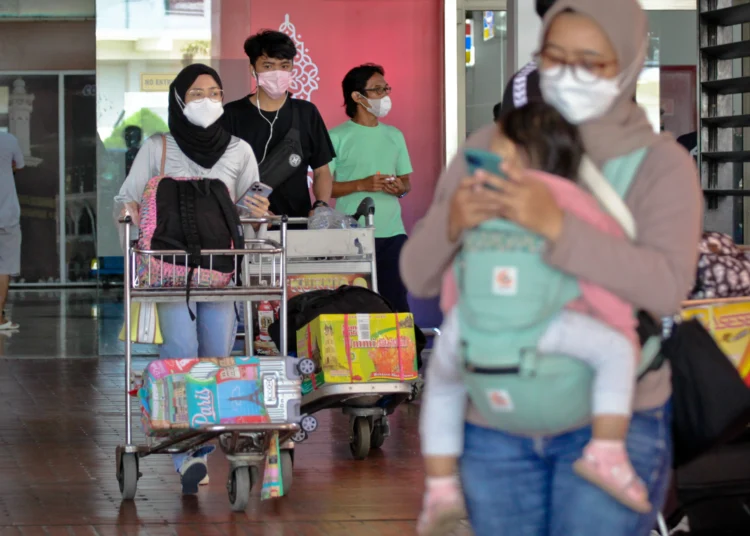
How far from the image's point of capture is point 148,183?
5934mm

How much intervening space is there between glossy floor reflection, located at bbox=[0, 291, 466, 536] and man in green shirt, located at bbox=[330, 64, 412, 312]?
1.05m

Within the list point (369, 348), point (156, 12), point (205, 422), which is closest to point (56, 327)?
point (156, 12)

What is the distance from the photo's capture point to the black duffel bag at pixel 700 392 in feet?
9.29

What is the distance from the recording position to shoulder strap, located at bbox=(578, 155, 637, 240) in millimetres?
2469

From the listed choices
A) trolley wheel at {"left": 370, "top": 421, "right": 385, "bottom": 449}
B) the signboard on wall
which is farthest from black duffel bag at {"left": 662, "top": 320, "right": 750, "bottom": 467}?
the signboard on wall

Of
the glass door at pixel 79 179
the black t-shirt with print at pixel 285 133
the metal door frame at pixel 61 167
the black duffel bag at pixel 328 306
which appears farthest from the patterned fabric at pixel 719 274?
the glass door at pixel 79 179

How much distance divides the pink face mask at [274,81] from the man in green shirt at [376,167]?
1.28 m

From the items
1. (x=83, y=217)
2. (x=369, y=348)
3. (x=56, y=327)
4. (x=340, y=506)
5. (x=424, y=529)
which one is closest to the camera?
(x=424, y=529)

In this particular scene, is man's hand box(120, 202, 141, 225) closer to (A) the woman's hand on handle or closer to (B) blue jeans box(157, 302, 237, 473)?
(B) blue jeans box(157, 302, 237, 473)

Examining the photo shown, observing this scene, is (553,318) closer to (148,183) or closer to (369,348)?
(148,183)

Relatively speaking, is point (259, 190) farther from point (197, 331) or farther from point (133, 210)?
point (197, 331)

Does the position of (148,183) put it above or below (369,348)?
above

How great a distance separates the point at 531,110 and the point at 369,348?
431 cm

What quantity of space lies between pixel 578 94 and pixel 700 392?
0.74 meters
